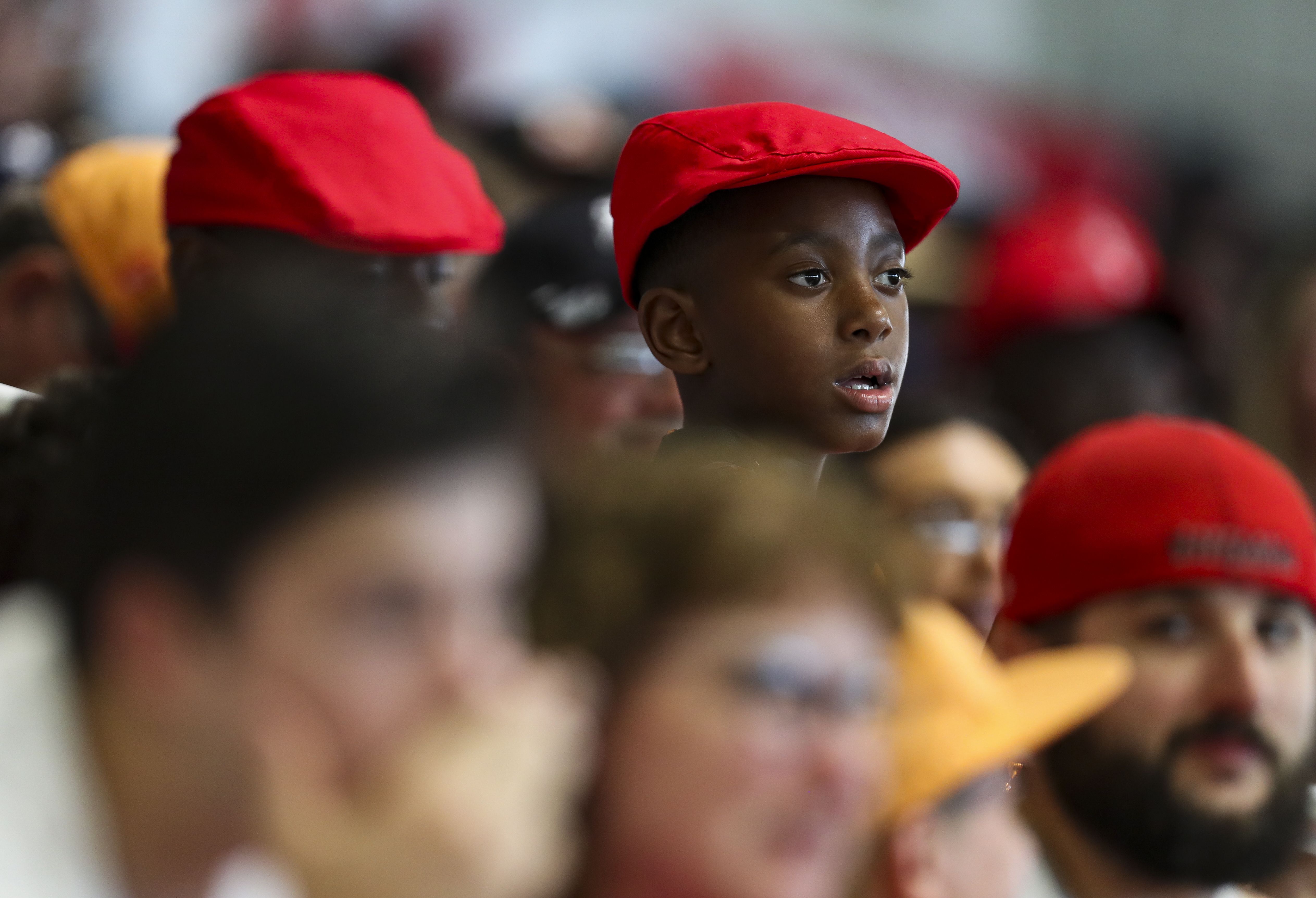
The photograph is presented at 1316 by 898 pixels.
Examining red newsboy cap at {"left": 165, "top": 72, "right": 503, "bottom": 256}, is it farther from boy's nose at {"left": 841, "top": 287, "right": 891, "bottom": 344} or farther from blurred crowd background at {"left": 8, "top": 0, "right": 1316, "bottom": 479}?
boy's nose at {"left": 841, "top": 287, "right": 891, "bottom": 344}

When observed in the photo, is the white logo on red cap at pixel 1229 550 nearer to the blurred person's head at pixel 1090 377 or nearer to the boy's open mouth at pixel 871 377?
the boy's open mouth at pixel 871 377

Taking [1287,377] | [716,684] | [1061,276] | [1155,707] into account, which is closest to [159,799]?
[716,684]

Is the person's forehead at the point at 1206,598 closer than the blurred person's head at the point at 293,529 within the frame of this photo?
No

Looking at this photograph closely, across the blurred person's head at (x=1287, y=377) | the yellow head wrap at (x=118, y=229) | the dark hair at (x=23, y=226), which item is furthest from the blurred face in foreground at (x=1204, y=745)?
the blurred person's head at (x=1287, y=377)

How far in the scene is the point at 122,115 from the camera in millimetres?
4828

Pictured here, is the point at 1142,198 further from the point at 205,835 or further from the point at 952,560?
the point at 205,835

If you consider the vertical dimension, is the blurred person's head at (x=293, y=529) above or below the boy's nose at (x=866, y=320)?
above

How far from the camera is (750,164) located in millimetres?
2092

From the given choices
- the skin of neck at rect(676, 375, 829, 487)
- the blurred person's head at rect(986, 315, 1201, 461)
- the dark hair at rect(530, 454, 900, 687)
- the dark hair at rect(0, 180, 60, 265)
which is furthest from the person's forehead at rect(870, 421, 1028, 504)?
the dark hair at rect(530, 454, 900, 687)

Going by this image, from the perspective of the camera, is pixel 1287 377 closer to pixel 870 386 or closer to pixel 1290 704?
pixel 1290 704

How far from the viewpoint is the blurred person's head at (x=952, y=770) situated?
5.32 ft

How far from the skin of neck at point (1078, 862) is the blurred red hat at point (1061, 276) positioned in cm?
229

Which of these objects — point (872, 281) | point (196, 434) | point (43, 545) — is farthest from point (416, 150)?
Answer: point (196, 434)

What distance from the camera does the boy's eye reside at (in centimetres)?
217
